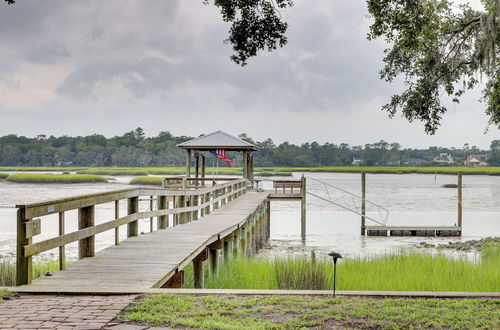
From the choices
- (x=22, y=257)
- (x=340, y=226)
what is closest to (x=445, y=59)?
(x=22, y=257)

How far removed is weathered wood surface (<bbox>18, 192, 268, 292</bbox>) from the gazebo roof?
1453cm

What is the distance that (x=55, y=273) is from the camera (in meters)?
6.07

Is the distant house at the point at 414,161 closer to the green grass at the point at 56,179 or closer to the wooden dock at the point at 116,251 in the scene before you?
the green grass at the point at 56,179

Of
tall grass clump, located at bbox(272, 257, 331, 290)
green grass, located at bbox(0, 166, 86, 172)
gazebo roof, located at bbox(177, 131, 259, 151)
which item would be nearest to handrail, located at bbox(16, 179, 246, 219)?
tall grass clump, located at bbox(272, 257, 331, 290)

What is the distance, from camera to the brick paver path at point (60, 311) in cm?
412

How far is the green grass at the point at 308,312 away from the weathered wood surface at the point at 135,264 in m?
0.82

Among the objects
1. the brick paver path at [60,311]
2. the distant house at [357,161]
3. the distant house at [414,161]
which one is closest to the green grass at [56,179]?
the brick paver path at [60,311]

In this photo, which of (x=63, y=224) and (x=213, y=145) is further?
(x=213, y=145)

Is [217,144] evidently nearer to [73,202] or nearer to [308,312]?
[73,202]

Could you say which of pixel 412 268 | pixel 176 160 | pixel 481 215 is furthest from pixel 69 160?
pixel 412 268

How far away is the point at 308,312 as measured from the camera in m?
4.74

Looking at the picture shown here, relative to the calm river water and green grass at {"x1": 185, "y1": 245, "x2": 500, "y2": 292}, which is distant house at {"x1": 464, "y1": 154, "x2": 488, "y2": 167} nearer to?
the calm river water

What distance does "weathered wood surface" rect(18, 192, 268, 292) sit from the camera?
5566mm

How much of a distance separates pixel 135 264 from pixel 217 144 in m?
18.1
